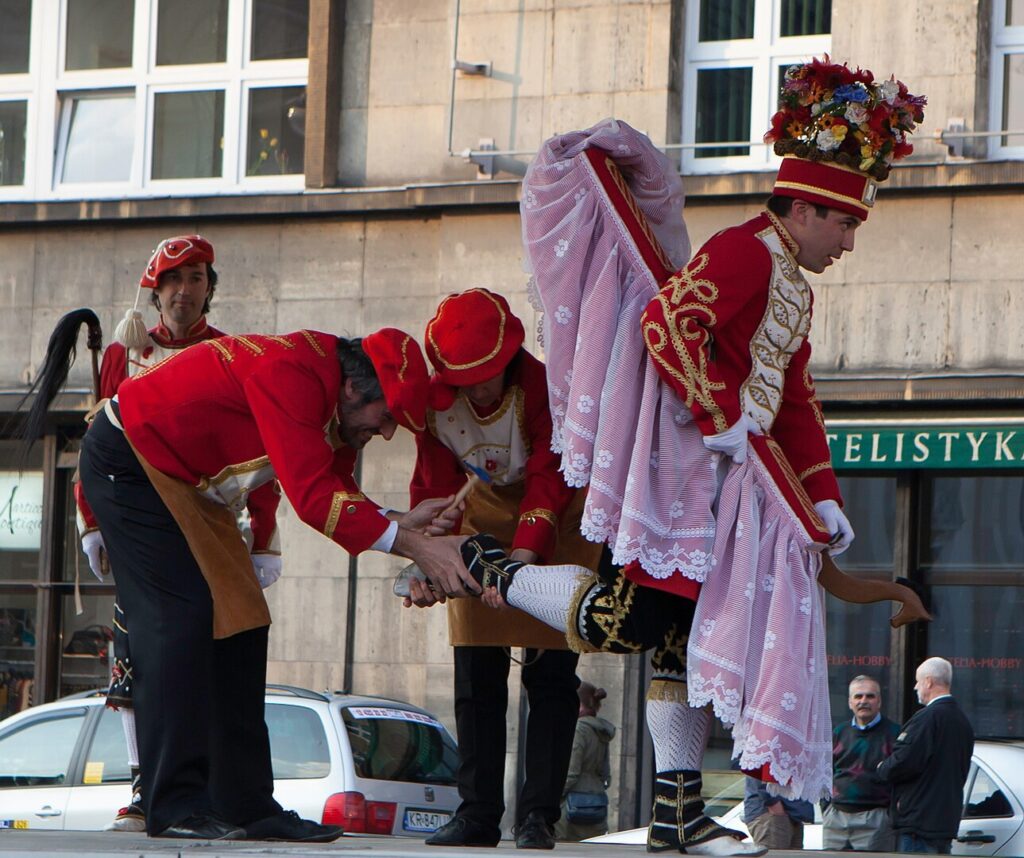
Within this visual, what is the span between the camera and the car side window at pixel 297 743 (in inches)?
442

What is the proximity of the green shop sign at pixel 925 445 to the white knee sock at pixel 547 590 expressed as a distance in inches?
338

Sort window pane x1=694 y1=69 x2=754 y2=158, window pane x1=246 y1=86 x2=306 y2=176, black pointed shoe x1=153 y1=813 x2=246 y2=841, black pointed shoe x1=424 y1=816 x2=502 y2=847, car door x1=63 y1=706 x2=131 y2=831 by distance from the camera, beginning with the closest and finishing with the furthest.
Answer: black pointed shoe x1=153 y1=813 x2=246 y2=841, black pointed shoe x1=424 y1=816 x2=502 y2=847, car door x1=63 y1=706 x2=131 y2=831, window pane x1=694 y1=69 x2=754 y2=158, window pane x1=246 y1=86 x2=306 y2=176

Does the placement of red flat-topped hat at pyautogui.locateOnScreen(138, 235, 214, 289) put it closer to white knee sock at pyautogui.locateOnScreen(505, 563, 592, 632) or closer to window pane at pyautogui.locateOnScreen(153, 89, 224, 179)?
white knee sock at pyautogui.locateOnScreen(505, 563, 592, 632)

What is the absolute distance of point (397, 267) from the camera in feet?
50.6

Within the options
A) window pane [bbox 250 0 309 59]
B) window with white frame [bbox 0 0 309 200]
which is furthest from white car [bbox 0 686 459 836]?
window pane [bbox 250 0 309 59]

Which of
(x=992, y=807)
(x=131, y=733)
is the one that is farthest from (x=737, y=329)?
(x=992, y=807)

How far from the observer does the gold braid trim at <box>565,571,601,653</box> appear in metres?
5.64

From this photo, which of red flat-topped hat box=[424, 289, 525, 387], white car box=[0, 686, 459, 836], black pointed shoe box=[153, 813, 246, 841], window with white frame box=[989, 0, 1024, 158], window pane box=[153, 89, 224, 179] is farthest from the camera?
window pane box=[153, 89, 224, 179]

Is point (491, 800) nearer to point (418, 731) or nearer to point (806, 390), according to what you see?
point (806, 390)

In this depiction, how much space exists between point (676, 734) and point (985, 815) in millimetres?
5779

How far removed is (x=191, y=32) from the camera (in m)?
16.3

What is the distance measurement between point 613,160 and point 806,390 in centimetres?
96

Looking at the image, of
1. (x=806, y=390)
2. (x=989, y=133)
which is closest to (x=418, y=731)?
(x=989, y=133)

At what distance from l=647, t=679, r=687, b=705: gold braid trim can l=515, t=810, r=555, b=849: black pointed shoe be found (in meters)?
0.74
